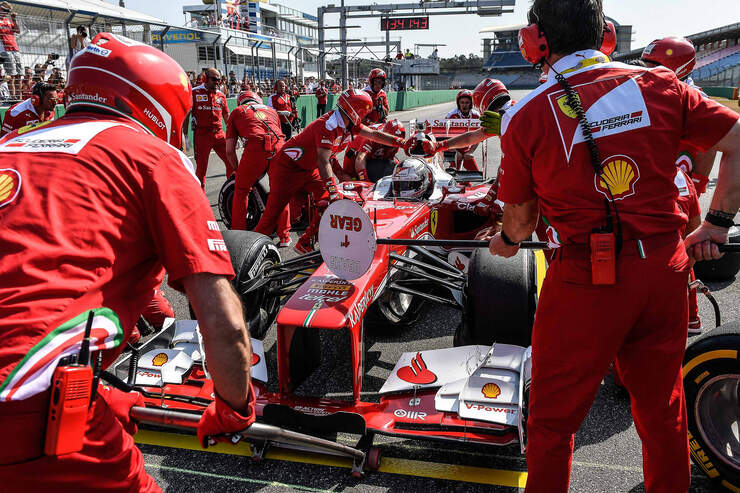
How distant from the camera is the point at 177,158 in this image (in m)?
1.55

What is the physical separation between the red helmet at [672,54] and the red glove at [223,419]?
13.0ft

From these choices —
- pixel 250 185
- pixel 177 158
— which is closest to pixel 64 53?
pixel 250 185

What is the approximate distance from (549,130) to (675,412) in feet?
3.58

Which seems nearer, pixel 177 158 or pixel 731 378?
pixel 177 158

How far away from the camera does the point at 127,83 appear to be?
173 centimetres

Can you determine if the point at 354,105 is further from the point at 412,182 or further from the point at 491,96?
the point at 491,96

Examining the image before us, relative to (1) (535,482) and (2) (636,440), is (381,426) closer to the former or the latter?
(1) (535,482)

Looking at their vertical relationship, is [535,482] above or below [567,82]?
below

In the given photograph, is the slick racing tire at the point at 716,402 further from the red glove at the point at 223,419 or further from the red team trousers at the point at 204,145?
the red team trousers at the point at 204,145

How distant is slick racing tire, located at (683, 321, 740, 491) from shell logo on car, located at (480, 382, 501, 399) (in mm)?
878

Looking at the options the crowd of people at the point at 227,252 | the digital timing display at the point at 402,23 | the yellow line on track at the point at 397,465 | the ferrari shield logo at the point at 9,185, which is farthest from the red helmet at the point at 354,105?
the digital timing display at the point at 402,23

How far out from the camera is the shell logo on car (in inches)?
117

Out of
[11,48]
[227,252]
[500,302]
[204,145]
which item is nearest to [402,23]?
[11,48]

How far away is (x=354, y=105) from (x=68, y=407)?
537 centimetres
